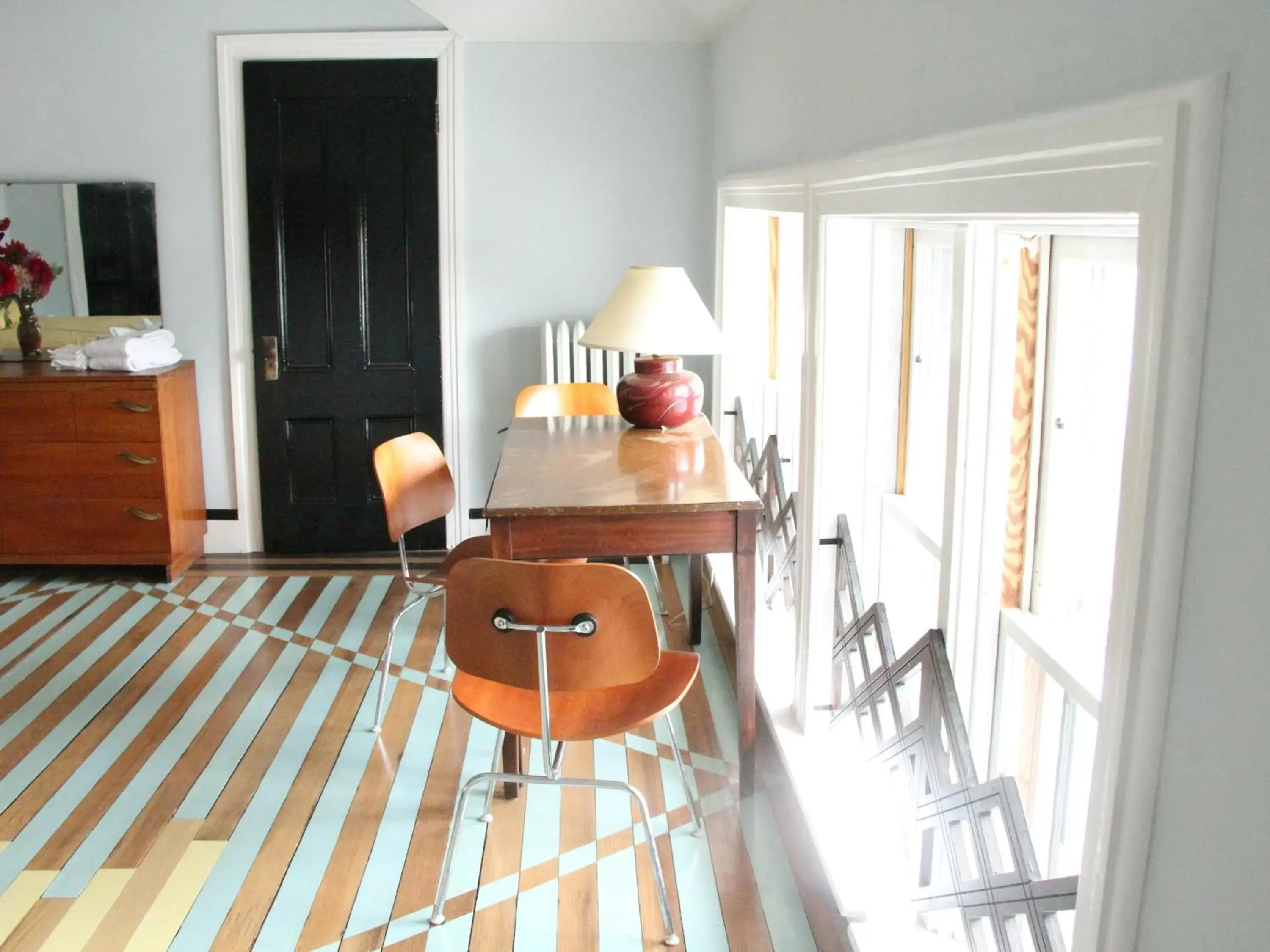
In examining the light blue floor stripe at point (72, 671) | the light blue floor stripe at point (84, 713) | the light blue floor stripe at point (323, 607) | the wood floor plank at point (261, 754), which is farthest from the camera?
the light blue floor stripe at point (323, 607)

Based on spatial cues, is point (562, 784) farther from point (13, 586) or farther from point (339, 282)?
point (13, 586)

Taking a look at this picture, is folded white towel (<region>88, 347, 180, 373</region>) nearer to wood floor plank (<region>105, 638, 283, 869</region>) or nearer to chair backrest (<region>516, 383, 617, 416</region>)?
wood floor plank (<region>105, 638, 283, 869</region>)

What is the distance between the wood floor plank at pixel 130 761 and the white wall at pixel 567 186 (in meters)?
1.56

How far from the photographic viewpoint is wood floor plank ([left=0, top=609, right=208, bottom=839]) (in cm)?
298

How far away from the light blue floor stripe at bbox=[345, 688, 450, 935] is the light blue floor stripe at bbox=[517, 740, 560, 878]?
0.94ft

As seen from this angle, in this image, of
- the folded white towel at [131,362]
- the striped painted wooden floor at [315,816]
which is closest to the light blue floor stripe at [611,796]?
the striped painted wooden floor at [315,816]

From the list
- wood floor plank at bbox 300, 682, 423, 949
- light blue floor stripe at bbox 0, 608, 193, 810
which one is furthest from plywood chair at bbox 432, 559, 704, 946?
light blue floor stripe at bbox 0, 608, 193, 810

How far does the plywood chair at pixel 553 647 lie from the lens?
89.0 inches

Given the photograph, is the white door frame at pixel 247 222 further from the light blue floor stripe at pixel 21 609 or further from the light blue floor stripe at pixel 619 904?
the light blue floor stripe at pixel 619 904

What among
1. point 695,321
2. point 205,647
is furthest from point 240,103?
point 695,321

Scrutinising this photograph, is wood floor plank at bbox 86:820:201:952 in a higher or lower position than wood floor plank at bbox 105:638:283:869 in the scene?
lower

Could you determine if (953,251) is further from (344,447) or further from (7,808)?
(344,447)

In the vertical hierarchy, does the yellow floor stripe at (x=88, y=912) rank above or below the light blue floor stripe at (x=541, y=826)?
below

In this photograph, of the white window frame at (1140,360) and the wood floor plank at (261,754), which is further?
the wood floor plank at (261,754)
